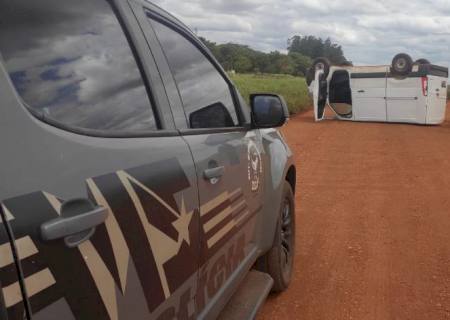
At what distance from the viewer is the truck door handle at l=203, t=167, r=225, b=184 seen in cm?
232

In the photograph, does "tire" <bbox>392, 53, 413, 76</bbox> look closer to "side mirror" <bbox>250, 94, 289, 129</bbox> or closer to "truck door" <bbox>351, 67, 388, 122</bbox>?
"truck door" <bbox>351, 67, 388, 122</bbox>

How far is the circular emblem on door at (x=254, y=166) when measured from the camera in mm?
3107

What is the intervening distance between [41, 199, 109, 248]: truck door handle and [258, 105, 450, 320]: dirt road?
8.14ft

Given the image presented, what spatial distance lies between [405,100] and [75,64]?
18.1m

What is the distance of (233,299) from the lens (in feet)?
10.2

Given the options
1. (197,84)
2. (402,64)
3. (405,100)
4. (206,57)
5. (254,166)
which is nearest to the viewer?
(197,84)

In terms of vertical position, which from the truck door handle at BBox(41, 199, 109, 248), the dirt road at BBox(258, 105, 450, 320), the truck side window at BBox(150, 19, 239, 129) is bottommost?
the dirt road at BBox(258, 105, 450, 320)

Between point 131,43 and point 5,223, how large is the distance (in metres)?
1.09

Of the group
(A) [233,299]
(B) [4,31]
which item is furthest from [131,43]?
(A) [233,299]

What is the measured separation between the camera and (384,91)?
18.8 m

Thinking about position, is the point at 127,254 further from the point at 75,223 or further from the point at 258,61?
the point at 258,61

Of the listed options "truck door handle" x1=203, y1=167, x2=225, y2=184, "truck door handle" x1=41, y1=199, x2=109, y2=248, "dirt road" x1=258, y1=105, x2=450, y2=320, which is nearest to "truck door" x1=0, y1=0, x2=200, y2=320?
"truck door handle" x1=41, y1=199, x2=109, y2=248

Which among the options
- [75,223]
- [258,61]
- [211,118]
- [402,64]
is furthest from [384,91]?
[258,61]

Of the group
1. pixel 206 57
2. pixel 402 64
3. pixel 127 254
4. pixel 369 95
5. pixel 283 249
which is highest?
pixel 206 57
